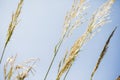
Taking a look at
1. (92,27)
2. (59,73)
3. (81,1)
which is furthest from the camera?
(81,1)

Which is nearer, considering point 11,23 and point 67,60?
point 67,60

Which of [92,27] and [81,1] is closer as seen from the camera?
[92,27]

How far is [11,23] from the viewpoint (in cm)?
276

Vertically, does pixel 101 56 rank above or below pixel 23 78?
above

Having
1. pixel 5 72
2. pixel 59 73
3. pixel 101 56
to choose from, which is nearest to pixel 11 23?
pixel 5 72

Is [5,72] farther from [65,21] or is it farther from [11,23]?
[65,21]

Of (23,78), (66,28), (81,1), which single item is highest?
(81,1)

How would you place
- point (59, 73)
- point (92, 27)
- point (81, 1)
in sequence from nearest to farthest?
point (59, 73)
point (92, 27)
point (81, 1)

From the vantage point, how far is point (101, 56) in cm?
261

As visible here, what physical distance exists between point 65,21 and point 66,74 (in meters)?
0.50

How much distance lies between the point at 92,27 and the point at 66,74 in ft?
1.55

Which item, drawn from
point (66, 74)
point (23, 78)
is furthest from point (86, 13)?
point (23, 78)

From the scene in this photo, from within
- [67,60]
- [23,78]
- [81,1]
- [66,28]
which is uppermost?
[81,1]

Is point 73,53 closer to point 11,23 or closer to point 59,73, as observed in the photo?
point 59,73
